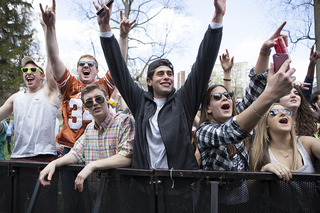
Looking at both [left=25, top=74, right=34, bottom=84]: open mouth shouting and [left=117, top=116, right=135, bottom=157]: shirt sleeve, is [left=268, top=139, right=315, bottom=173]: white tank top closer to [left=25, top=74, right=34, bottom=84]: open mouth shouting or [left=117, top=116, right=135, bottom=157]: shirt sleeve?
[left=117, top=116, right=135, bottom=157]: shirt sleeve

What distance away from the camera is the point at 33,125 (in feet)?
10.2

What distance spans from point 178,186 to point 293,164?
3.61 feet

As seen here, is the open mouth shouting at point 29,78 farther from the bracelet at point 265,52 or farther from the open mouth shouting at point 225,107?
the bracelet at point 265,52

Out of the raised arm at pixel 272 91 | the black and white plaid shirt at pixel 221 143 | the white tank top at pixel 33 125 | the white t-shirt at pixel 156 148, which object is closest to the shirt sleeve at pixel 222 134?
the black and white plaid shirt at pixel 221 143

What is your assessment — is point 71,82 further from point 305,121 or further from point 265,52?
point 305,121

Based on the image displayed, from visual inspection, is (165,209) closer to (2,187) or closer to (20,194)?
(20,194)

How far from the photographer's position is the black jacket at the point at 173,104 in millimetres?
2002

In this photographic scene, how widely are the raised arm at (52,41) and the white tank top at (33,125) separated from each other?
546mm

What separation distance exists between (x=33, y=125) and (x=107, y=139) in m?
1.41

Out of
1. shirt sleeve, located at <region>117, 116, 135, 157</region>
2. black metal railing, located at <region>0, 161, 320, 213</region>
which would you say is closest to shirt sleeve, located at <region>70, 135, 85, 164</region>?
black metal railing, located at <region>0, 161, 320, 213</region>

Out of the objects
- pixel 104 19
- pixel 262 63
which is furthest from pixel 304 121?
pixel 104 19

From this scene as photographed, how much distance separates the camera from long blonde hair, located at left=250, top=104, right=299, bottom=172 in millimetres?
2119

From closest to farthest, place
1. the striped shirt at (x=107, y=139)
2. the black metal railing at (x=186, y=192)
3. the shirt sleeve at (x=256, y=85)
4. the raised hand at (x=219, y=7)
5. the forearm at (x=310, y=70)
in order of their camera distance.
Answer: the black metal railing at (x=186, y=192)
the raised hand at (x=219, y=7)
the shirt sleeve at (x=256, y=85)
the striped shirt at (x=107, y=139)
the forearm at (x=310, y=70)

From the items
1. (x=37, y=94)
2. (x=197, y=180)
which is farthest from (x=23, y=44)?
(x=197, y=180)
